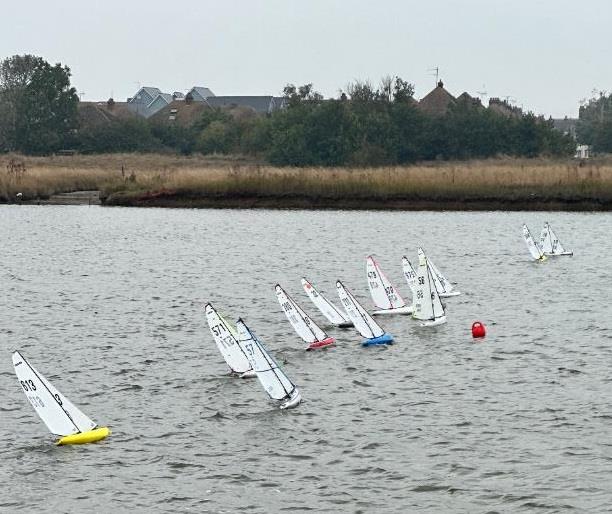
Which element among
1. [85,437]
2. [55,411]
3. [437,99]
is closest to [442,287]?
[85,437]

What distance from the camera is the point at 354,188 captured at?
61.6m

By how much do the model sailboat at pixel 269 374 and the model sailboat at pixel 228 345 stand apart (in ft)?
6.38

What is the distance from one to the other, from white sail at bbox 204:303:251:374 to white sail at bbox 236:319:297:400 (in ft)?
6.42

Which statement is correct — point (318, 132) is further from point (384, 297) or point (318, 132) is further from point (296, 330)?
point (296, 330)

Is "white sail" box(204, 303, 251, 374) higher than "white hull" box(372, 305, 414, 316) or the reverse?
higher

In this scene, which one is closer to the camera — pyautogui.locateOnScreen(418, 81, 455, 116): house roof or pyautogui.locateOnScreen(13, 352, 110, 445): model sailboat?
pyautogui.locateOnScreen(13, 352, 110, 445): model sailboat

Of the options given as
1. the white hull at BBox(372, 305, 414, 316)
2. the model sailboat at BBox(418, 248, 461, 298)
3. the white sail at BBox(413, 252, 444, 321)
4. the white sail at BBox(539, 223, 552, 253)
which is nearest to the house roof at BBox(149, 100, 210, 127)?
the white sail at BBox(539, 223, 552, 253)

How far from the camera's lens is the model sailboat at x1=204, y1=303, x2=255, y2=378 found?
66.1 feet

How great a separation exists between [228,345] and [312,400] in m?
2.59

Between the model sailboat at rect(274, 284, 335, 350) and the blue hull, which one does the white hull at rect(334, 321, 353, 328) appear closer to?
the blue hull

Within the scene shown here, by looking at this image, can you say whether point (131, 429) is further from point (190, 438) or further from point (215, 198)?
point (215, 198)

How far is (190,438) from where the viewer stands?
1633 centimetres

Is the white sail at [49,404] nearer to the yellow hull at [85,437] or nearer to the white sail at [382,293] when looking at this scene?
the yellow hull at [85,437]

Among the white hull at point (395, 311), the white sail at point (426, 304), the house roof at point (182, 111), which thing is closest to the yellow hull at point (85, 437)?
the white sail at point (426, 304)
